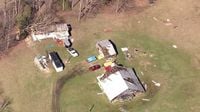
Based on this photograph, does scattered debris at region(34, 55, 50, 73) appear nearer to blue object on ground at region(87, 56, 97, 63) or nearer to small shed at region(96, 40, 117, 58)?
blue object on ground at region(87, 56, 97, 63)

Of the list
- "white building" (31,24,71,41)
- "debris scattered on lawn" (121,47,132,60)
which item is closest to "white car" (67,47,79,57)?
"white building" (31,24,71,41)

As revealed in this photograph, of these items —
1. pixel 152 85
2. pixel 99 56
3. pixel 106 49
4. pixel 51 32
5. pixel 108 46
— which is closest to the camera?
pixel 152 85

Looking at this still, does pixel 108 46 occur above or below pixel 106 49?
above

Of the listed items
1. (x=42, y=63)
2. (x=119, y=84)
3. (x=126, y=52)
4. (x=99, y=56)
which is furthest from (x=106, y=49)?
(x=42, y=63)

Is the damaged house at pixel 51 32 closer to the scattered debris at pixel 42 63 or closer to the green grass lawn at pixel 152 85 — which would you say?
the green grass lawn at pixel 152 85

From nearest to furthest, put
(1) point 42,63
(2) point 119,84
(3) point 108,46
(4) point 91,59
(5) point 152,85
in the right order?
(2) point 119,84 < (5) point 152,85 < (1) point 42,63 < (4) point 91,59 < (3) point 108,46

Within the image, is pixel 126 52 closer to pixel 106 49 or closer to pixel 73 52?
pixel 106 49

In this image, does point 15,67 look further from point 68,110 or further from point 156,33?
point 156,33
